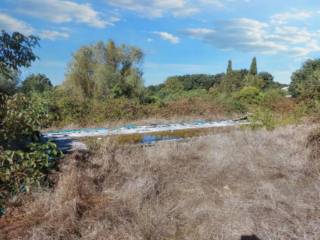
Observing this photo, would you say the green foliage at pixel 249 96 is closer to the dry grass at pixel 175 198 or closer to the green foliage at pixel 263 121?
the green foliage at pixel 263 121

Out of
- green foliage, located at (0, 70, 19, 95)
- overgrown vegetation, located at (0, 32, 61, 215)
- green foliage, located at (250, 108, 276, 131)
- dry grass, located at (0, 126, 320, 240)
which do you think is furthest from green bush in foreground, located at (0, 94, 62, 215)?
green foliage, located at (250, 108, 276, 131)

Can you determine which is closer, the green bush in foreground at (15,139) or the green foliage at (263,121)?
the green bush in foreground at (15,139)

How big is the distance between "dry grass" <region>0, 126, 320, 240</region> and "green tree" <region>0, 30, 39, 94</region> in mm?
1493

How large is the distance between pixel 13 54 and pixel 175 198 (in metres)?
2.62

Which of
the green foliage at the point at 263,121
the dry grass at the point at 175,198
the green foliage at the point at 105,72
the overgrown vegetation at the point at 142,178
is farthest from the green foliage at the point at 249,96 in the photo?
the dry grass at the point at 175,198

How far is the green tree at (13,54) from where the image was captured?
125 inches

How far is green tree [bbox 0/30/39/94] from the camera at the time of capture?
318cm

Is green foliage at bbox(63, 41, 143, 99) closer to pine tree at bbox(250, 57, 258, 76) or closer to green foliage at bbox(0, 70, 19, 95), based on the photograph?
green foliage at bbox(0, 70, 19, 95)

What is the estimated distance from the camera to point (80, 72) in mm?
20016

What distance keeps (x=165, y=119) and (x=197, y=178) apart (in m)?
10.6

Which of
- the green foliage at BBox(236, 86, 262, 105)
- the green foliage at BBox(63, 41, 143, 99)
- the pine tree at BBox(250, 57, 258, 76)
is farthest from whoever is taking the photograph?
the pine tree at BBox(250, 57, 258, 76)

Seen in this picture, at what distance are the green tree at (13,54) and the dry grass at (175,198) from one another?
4.90 feet

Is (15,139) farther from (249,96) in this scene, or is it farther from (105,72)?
(249,96)

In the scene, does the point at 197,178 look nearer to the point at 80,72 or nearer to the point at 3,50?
the point at 3,50
